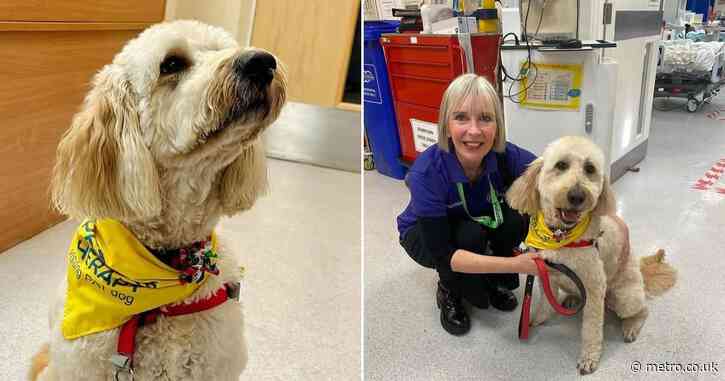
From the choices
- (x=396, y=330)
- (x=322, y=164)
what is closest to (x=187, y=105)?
(x=396, y=330)

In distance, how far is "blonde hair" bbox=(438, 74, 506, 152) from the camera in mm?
1072

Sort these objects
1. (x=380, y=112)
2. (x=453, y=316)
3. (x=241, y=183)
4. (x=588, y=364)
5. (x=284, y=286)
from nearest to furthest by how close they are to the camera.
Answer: (x=241, y=183) → (x=588, y=364) → (x=453, y=316) → (x=380, y=112) → (x=284, y=286)

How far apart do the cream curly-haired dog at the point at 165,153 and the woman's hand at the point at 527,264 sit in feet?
2.25

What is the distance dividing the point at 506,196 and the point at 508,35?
1.19 feet

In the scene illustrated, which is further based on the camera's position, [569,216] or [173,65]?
[569,216]

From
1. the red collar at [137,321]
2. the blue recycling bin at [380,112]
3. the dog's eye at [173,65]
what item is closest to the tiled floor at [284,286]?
the blue recycling bin at [380,112]

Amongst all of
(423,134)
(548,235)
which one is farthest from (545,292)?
(423,134)

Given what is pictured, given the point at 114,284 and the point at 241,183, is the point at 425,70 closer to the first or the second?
the point at 241,183

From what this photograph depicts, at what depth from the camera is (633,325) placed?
41.9 inches

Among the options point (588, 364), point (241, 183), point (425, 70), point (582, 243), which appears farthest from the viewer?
point (425, 70)

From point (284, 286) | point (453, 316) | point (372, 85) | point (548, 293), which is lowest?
point (284, 286)

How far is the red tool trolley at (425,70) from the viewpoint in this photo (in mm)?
1090

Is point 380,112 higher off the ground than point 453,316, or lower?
higher

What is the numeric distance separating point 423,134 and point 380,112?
0.53 ft
